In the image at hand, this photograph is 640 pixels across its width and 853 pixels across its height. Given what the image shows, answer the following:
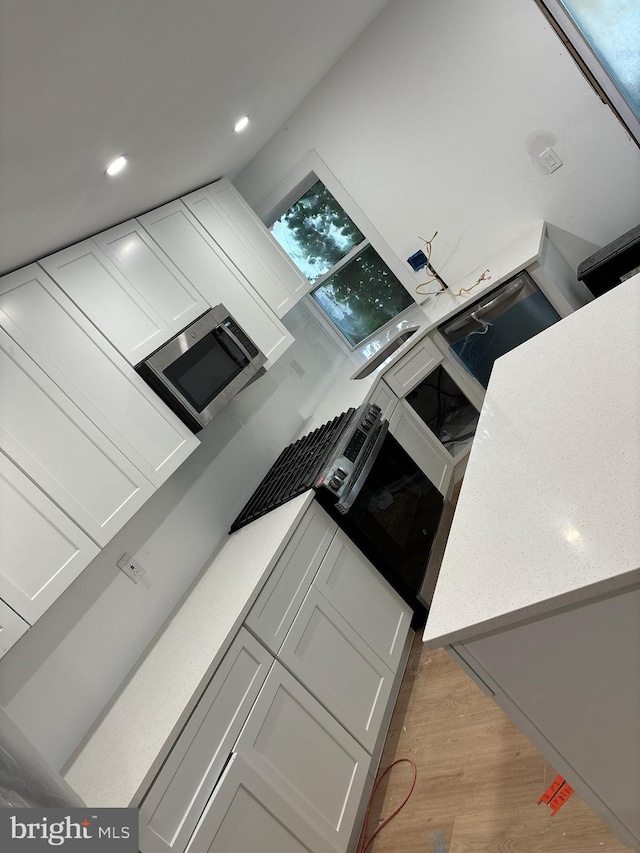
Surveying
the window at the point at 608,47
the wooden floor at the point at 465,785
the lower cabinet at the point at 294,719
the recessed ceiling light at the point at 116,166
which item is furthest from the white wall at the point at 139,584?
the window at the point at 608,47

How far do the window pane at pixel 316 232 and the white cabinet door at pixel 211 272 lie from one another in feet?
3.13

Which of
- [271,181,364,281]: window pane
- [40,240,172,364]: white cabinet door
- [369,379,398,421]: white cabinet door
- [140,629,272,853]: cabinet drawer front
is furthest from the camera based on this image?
[271,181,364,281]: window pane

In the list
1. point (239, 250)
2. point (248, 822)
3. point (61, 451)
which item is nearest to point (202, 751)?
point (248, 822)

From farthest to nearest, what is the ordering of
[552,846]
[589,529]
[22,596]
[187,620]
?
[187,620], [22,596], [552,846], [589,529]

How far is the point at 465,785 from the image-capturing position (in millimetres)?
1954

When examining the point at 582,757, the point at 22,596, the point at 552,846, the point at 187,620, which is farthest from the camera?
the point at 187,620

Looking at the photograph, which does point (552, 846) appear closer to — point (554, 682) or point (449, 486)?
point (554, 682)

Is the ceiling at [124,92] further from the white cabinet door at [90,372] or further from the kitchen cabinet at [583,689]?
the kitchen cabinet at [583,689]

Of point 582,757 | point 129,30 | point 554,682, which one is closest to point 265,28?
point 129,30

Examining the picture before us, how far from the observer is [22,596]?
179 cm

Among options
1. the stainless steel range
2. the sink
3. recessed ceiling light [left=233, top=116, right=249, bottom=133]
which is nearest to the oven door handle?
the stainless steel range

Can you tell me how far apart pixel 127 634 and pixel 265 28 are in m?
2.27

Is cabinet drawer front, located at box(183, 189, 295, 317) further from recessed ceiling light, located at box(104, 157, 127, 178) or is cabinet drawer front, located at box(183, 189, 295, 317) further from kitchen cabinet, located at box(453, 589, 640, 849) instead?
kitchen cabinet, located at box(453, 589, 640, 849)

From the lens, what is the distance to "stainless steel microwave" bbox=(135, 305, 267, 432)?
8.32 feet
